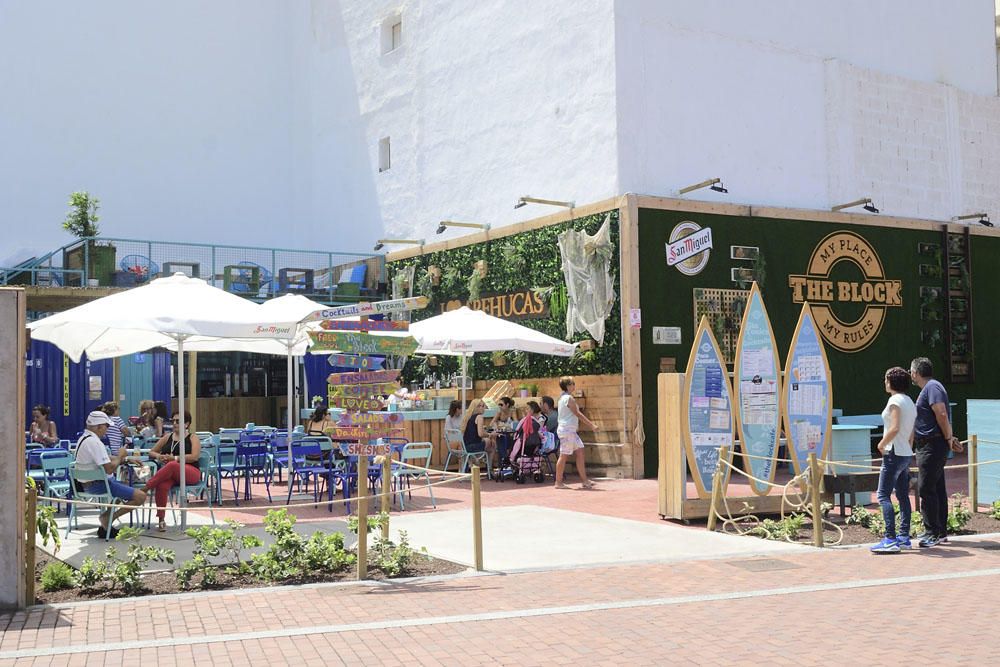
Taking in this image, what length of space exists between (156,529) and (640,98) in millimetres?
11132

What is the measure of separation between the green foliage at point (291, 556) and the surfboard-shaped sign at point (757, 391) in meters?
5.32

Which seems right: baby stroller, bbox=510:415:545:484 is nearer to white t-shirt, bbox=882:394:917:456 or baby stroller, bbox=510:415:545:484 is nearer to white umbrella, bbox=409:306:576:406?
white umbrella, bbox=409:306:576:406

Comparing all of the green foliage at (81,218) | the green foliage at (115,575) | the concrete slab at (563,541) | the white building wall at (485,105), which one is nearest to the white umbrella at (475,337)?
the white building wall at (485,105)

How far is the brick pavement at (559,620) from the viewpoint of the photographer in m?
5.94

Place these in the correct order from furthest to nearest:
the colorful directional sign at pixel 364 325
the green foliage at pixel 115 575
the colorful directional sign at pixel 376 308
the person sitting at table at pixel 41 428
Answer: the person sitting at table at pixel 41 428 < the colorful directional sign at pixel 364 325 < the colorful directional sign at pixel 376 308 < the green foliage at pixel 115 575

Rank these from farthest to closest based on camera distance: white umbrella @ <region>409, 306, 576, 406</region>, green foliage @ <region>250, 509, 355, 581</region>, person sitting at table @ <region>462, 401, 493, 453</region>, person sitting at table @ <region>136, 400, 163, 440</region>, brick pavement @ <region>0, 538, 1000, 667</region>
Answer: person sitting at table @ <region>462, 401, 493, 453</region> < white umbrella @ <region>409, 306, 576, 406</region> < person sitting at table @ <region>136, 400, 163, 440</region> < green foliage @ <region>250, 509, 355, 581</region> < brick pavement @ <region>0, 538, 1000, 667</region>

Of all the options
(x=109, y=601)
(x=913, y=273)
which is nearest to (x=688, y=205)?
(x=913, y=273)

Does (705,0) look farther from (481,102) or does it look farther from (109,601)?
(109,601)

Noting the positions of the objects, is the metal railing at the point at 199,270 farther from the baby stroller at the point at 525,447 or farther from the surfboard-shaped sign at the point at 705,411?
the surfboard-shaped sign at the point at 705,411

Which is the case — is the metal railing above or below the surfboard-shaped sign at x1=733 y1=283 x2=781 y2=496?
above

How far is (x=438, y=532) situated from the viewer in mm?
10930

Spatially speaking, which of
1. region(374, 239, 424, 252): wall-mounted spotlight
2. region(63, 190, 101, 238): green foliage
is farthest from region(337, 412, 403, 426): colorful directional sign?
region(63, 190, 101, 238): green foliage

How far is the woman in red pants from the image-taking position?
1077cm

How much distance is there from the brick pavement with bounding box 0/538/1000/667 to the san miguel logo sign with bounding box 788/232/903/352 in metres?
10.8
